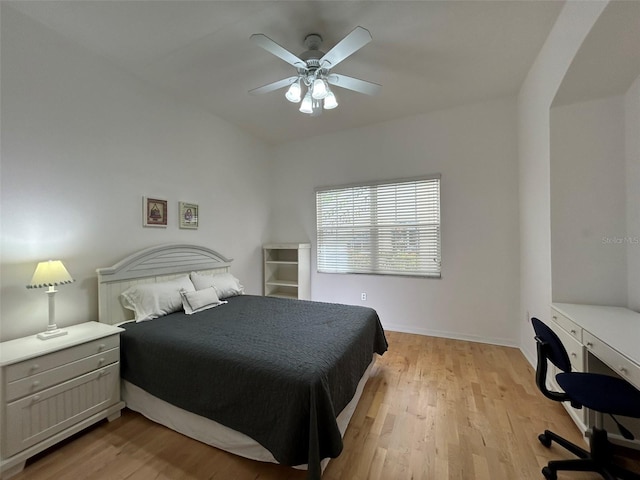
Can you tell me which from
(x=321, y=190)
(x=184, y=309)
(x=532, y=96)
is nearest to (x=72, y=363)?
(x=184, y=309)

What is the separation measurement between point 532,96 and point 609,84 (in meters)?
0.71

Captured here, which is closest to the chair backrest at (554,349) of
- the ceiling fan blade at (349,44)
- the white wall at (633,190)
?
the white wall at (633,190)

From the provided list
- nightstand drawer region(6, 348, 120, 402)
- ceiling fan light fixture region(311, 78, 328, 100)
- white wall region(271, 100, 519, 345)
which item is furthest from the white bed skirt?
ceiling fan light fixture region(311, 78, 328, 100)

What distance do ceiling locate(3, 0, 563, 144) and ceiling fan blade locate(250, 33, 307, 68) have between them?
0.31 m

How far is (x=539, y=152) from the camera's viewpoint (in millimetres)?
2463

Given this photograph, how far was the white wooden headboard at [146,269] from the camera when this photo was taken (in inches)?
91.5

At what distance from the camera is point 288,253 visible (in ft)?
15.1

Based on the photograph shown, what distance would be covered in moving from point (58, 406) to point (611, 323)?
363cm

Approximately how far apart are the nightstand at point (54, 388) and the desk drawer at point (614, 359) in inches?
124

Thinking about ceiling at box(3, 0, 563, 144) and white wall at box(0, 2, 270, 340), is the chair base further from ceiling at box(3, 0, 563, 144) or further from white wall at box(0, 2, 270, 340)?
white wall at box(0, 2, 270, 340)

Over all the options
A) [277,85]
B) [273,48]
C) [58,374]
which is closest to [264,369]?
[58,374]

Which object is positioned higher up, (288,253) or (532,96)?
(532,96)

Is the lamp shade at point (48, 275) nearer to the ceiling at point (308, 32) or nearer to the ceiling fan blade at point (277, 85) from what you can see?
the ceiling at point (308, 32)

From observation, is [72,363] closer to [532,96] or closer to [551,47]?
[551,47]
